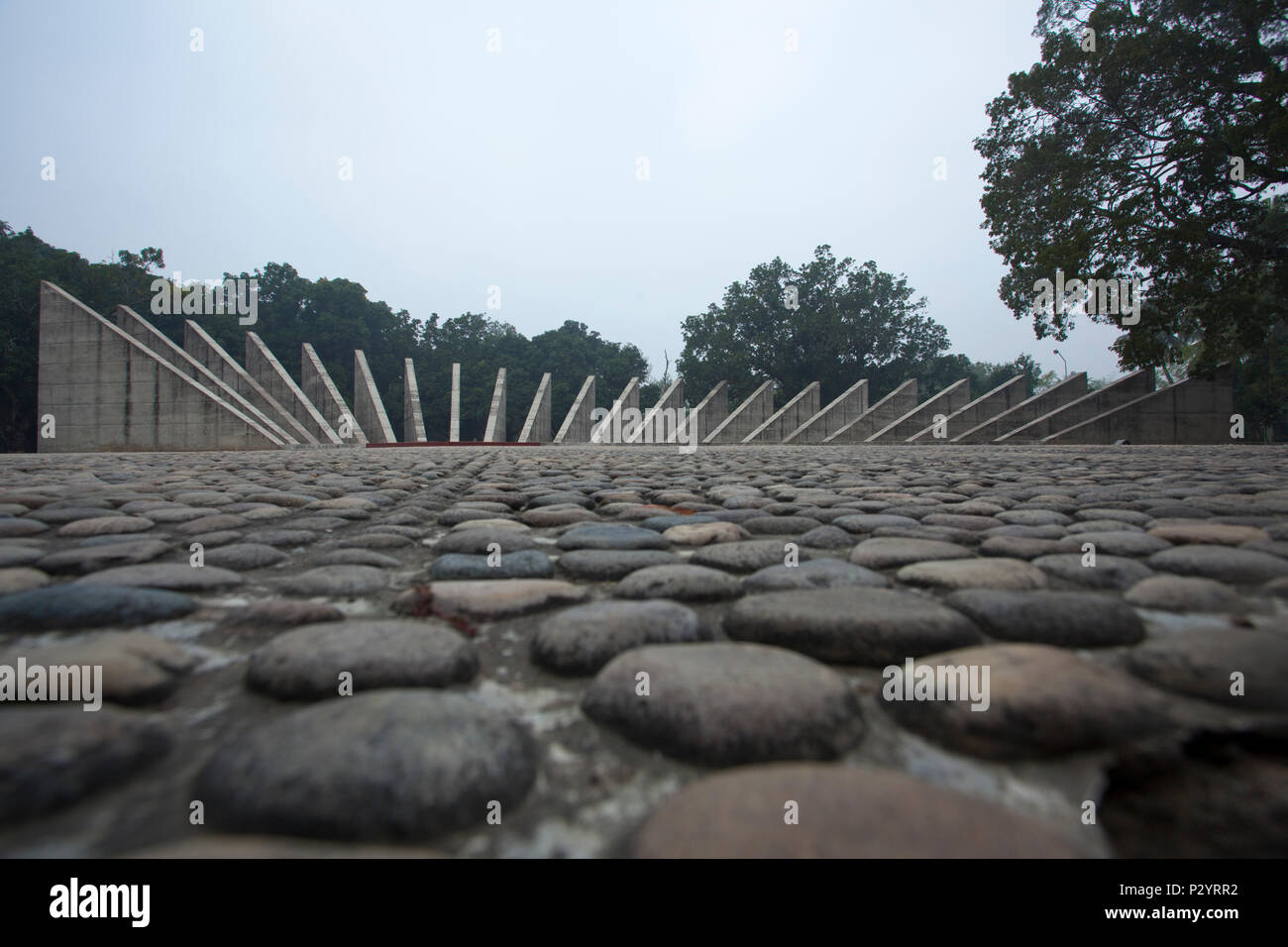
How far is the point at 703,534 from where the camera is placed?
2393mm

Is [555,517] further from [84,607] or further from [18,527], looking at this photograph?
[18,527]

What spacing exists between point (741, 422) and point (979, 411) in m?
8.57

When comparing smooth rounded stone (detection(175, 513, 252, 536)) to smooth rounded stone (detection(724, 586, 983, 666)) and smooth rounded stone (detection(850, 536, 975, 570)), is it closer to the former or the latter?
smooth rounded stone (detection(724, 586, 983, 666))

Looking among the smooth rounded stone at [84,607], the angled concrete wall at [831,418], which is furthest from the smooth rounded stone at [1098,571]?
the angled concrete wall at [831,418]

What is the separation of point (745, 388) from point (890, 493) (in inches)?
1267

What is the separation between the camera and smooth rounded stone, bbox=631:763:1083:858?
0.61 metres

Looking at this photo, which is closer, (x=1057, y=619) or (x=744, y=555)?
(x=1057, y=619)

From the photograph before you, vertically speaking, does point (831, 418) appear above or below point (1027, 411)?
above

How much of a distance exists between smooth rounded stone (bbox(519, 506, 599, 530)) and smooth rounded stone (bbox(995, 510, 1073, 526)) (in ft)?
6.04

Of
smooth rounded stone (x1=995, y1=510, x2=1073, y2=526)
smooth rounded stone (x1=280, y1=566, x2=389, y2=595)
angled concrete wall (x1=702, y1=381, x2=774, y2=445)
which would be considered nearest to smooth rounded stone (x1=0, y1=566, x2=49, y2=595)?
smooth rounded stone (x1=280, y1=566, x2=389, y2=595)

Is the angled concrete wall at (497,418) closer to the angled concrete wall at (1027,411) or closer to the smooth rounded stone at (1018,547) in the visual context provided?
the angled concrete wall at (1027,411)

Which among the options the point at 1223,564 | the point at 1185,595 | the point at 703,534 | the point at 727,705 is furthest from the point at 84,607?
the point at 1223,564
